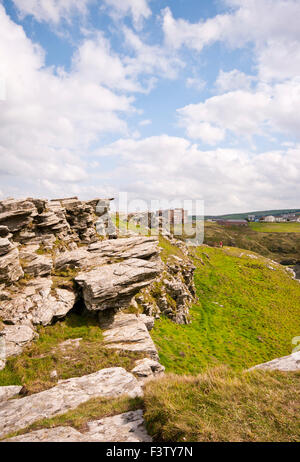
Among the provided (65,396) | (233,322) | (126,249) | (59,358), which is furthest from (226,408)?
(233,322)

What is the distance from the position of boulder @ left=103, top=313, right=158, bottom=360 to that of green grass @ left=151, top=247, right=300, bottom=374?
4650 mm

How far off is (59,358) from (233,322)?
36358 mm

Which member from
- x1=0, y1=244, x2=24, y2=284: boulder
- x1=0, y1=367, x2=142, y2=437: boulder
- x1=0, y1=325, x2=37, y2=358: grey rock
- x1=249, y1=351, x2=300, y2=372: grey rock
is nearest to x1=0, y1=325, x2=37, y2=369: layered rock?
x1=0, y1=325, x2=37, y2=358: grey rock

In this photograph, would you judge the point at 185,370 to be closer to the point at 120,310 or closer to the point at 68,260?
the point at 120,310

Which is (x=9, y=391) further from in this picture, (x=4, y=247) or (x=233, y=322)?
(x=233, y=322)

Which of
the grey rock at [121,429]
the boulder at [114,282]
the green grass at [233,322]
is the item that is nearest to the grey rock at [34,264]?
the boulder at [114,282]

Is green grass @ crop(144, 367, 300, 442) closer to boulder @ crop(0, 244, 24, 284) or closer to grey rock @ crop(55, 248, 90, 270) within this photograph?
boulder @ crop(0, 244, 24, 284)

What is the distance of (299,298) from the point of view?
198 feet

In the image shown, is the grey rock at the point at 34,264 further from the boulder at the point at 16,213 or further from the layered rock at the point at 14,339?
the layered rock at the point at 14,339

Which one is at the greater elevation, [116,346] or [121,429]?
[121,429]

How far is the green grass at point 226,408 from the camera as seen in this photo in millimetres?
7492

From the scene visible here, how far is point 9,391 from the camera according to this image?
14148 mm

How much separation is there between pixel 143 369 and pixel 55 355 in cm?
704
